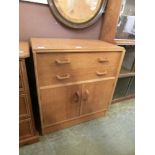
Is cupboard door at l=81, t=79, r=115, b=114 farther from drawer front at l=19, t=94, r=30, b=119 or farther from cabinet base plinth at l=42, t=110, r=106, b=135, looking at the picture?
drawer front at l=19, t=94, r=30, b=119

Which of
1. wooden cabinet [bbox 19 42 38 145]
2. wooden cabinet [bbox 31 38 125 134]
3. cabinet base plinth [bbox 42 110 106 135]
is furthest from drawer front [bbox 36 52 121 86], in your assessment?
cabinet base plinth [bbox 42 110 106 135]

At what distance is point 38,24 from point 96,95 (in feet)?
2.93

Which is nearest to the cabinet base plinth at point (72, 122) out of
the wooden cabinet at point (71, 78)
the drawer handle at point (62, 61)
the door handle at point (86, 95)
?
the wooden cabinet at point (71, 78)

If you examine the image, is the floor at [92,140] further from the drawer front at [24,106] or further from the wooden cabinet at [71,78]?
the drawer front at [24,106]

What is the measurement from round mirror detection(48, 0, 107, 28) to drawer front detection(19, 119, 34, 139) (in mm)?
971

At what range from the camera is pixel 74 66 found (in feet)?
3.77

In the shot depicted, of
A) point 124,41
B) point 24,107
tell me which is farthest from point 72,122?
point 124,41

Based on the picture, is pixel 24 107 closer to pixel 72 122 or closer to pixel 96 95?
pixel 72 122

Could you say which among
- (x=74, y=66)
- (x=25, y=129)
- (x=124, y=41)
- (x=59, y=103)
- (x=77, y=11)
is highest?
(x=77, y=11)

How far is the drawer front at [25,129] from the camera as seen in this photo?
3.78ft

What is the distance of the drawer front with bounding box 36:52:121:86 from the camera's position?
1037 mm

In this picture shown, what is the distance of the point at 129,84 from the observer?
6.25 ft
